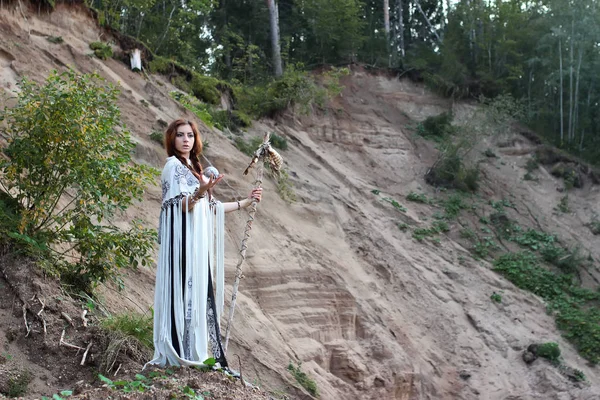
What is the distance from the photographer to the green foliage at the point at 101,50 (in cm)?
1450

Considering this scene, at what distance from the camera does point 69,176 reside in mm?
7102

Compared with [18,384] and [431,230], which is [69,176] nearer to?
[18,384]

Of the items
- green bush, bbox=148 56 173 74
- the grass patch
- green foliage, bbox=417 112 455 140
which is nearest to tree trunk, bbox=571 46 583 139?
green foliage, bbox=417 112 455 140

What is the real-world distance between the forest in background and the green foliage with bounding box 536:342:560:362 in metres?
9.57

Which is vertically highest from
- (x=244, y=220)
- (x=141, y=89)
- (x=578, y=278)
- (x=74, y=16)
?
(x=74, y=16)

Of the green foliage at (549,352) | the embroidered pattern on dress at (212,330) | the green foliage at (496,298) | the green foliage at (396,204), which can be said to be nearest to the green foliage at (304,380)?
the embroidered pattern on dress at (212,330)

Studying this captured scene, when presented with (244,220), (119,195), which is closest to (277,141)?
(244,220)

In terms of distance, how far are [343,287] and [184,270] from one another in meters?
6.43

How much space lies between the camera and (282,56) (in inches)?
914

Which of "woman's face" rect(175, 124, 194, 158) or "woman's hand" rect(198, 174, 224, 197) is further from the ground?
"woman's face" rect(175, 124, 194, 158)

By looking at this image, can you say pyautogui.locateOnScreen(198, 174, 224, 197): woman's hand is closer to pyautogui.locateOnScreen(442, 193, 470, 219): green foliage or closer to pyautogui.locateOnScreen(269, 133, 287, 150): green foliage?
pyautogui.locateOnScreen(269, 133, 287, 150): green foliage

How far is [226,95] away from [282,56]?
6.28 metres

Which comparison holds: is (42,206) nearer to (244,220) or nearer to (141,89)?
(244,220)

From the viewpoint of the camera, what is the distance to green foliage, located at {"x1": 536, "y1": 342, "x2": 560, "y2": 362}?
42.7 feet
